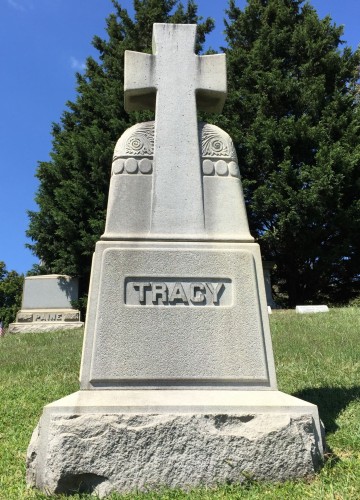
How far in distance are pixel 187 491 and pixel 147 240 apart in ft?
5.30

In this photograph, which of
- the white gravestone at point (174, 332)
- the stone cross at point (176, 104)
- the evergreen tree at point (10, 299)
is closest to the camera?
the white gravestone at point (174, 332)

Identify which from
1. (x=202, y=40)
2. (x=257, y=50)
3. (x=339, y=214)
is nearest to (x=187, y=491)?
(x=339, y=214)

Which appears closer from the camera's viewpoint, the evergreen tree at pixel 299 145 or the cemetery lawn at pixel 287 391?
the cemetery lawn at pixel 287 391

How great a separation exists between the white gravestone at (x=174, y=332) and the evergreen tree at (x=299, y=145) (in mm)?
10261

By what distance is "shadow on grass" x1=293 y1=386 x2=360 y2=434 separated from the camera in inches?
135

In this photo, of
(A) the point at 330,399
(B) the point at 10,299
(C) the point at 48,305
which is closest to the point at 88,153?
(C) the point at 48,305

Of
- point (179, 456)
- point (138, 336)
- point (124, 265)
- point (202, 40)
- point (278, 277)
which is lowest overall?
point (179, 456)

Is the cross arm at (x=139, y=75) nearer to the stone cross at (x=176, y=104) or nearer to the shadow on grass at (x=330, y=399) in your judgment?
the stone cross at (x=176, y=104)

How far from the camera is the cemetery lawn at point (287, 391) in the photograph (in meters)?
2.46

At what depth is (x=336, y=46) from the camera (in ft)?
52.4

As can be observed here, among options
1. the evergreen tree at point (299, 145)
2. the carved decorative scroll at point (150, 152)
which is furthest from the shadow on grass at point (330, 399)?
the evergreen tree at point (299, 145)

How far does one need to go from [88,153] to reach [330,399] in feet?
41.6

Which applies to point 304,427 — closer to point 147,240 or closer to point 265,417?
point 265,417

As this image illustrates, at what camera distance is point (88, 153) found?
14906 millimetres
